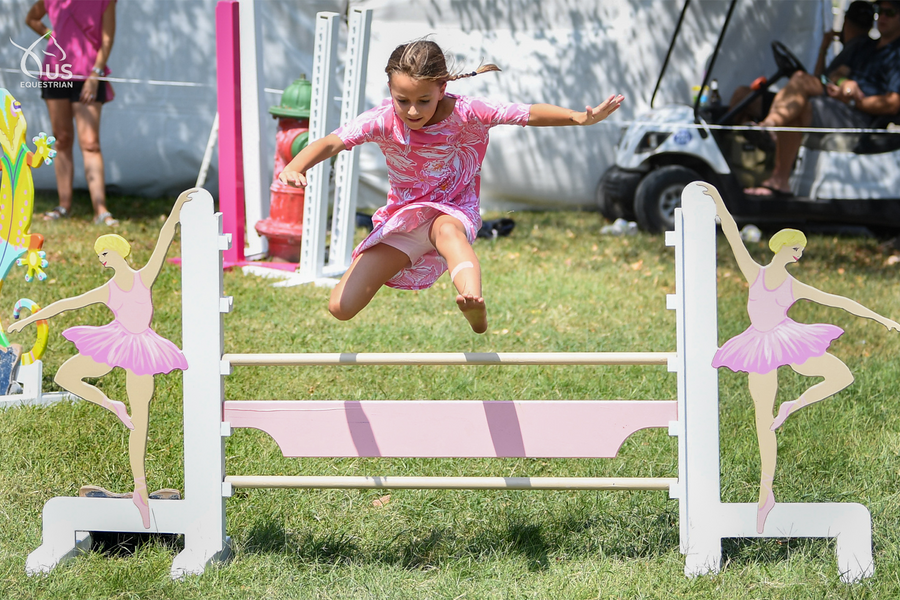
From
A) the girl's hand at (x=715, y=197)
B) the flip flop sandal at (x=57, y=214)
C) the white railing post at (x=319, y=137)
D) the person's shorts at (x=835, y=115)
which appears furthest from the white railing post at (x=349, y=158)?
the person's shorts at (x=835, y=115)

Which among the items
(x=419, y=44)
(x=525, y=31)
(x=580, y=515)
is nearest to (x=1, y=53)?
(x=525, y=31)

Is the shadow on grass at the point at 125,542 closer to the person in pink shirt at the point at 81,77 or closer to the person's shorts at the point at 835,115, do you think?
the person in pink shirt at the point at 81,77

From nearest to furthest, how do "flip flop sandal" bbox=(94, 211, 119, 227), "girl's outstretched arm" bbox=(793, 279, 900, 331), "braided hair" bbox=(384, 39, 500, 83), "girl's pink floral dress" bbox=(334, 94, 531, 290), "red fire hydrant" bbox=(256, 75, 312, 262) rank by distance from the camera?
"girl's outstretched arm" bbox=(793, 279, 900, 331), "braided hair" bbox=(384, 39, 500, 83), "girl's pink floral dress" bbox=(334, 94, 531, 290), "red fire hydrant" bbox=(256, 75, 312, 262), "flip flop sandal" bbox=(94, 211, 119, 227)

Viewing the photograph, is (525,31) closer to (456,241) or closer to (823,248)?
(823,248)

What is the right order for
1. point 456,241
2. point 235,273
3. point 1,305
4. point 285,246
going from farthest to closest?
point 285,246, point 235,273, point 1,305, point 456,241

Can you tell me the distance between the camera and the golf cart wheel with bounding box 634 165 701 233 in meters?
8.38

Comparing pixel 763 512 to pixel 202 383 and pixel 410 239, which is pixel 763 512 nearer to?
pixel 410 239

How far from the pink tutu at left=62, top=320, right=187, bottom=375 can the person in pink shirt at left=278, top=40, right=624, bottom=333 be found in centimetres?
64

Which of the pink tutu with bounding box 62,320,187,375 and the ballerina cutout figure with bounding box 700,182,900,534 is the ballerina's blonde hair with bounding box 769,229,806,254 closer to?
the ballerina cutout figure with bounding box 700,182,900,534

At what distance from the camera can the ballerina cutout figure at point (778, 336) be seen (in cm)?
278

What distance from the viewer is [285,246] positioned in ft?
22.7

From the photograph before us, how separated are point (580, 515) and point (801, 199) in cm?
580

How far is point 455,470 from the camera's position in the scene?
3.68 meters

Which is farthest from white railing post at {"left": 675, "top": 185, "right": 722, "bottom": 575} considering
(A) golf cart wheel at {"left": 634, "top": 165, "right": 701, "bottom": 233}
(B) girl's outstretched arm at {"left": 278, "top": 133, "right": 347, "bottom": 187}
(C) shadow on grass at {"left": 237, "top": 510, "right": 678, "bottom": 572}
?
(A) golf cart wheel at {"left": 634, "top": 165, "right": 701, "bottom": 233}
